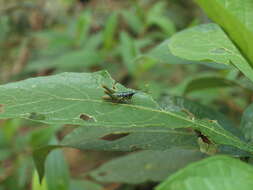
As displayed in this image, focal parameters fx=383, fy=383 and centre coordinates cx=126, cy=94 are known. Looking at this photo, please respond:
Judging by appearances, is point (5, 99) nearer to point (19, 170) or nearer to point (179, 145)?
point (179, 145)

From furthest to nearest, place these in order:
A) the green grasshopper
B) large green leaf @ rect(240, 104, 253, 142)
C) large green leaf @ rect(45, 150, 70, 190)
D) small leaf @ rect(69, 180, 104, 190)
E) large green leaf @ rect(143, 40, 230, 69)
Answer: small leaf @ rect(69, 180, 104, 190) < large green leaf @ rect(45, 150, 70, 190) < large green leaf @ rect(143, 40, 230, 69) < large green leaf @ rect(240, 104, 253, 142) < the green grasshopper

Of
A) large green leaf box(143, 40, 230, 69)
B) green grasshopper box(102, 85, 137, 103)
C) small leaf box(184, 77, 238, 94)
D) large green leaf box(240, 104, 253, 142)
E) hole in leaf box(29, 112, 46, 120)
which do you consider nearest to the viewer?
hole in leaf box(29, 112, 46, 120)

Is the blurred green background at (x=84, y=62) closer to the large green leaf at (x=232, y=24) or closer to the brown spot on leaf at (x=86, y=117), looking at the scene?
the brown spot on leaf at (x=86, y=117)

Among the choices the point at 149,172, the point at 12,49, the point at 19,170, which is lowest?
the point at 19,170

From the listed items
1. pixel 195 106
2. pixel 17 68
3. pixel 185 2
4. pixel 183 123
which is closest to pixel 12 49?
pixel 17 68

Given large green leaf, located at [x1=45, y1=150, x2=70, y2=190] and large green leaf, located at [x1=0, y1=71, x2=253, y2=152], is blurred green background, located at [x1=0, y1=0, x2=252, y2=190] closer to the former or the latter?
large green leaf, located at [x1=45, y1=150, x2=70, y2=190]

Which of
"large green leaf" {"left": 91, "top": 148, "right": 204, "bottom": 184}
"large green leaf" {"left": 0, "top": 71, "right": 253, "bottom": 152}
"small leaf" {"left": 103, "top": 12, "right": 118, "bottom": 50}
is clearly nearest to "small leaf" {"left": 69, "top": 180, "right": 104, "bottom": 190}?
"large green leaf" {"left": 91, "top": 148, "right": 204, "bottom": 184}
